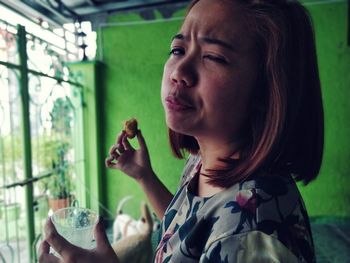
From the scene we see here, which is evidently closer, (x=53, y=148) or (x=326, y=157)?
(x=53, y=148)

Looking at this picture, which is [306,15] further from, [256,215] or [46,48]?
[46,48]

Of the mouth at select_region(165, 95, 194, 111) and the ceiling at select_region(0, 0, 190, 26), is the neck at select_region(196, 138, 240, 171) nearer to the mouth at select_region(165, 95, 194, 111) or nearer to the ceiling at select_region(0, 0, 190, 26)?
the mouth at select_region(165, 95, 194, 111)

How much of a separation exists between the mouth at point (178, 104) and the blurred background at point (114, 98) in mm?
1879

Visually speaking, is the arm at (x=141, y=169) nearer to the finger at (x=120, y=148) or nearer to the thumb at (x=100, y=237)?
the finger at (x=120, y=148)

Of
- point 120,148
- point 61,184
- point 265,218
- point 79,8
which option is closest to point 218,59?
point 265,218

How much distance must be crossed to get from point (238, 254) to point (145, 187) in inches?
21.1

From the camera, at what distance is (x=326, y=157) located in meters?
3.14

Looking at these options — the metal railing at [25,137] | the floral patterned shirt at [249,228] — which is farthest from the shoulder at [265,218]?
the metal railing at [25,137]

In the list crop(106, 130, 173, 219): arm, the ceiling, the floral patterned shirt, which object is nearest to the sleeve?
the floral patterned shirt

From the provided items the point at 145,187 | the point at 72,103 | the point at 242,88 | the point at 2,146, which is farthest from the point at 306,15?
the point at 72,103

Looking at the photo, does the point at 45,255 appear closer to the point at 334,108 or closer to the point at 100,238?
the point at 100,238

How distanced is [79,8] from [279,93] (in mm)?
2977

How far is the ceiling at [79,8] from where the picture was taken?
2.37 meters

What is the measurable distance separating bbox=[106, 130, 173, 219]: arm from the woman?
0.31m
